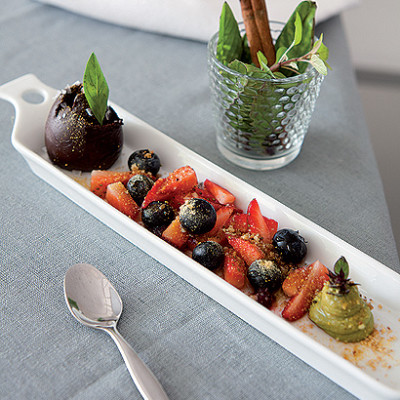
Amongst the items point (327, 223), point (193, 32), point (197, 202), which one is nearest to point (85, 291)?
point (197, 202)

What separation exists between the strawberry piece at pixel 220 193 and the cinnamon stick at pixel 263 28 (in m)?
0.36

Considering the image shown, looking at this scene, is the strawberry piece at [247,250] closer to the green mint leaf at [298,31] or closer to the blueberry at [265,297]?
the blueberry at [265,297]

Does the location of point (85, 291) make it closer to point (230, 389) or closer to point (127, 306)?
point (127, 306)

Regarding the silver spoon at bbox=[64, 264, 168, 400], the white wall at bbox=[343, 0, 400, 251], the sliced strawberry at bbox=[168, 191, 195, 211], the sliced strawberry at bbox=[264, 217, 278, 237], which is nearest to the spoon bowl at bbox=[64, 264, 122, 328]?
the silver spoon at bbox=[64, 264, 168, 400]

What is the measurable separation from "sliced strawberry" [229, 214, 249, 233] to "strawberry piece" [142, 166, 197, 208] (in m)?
0.14

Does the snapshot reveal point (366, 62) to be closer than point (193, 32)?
No

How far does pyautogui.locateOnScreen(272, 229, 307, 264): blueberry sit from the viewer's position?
3.13 ft

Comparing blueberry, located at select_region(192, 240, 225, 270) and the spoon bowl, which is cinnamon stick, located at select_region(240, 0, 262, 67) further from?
the spoon bowl

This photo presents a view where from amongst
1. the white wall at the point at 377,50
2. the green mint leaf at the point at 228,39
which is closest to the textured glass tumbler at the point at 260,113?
the green mint leaf at the point at 228,39

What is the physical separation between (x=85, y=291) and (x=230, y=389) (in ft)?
1.09

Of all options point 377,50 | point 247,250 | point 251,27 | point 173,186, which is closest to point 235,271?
point 247,250

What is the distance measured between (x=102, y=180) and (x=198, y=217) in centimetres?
28

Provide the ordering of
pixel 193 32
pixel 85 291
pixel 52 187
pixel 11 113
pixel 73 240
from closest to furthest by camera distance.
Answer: pixel 85 291 → pixel 73 240 → pixel 52 187 → pixel 11 113 → pixel 193 32

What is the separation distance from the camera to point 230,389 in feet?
2.67
